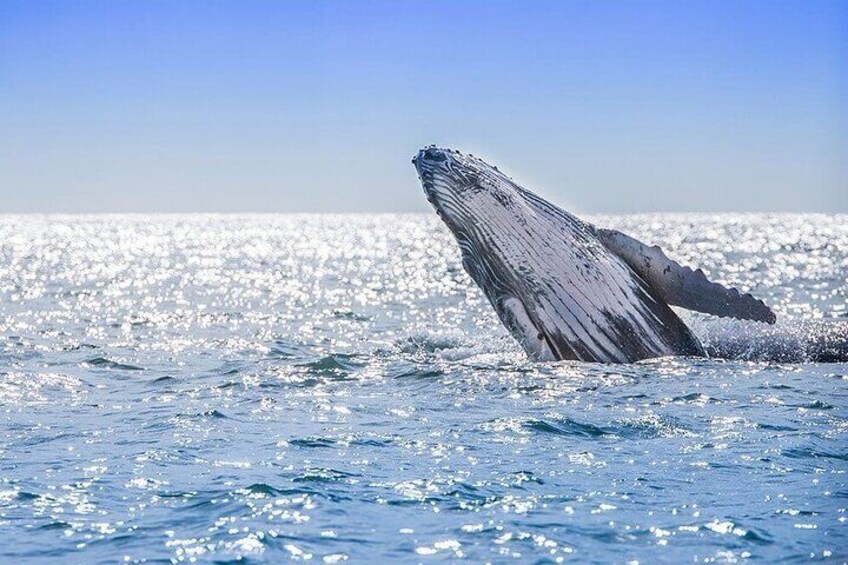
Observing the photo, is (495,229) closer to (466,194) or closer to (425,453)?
(466,194)

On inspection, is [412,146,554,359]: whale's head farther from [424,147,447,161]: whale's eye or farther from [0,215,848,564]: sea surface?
[0,215,848,564]: sea surface

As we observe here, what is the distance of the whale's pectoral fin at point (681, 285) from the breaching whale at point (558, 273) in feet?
0.04

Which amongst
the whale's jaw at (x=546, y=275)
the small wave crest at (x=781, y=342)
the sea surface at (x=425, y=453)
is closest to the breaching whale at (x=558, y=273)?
the whale's jaw at (x=546, y=275)

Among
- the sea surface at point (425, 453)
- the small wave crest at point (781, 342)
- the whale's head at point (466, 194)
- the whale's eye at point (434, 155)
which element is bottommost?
the sea surface at point (425, 453)

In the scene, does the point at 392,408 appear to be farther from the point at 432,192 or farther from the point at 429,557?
the point at 429,557

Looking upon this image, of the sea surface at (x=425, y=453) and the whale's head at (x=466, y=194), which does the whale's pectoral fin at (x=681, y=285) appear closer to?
the sea surface at (x=425, y=453)

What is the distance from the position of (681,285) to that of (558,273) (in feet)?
4.31

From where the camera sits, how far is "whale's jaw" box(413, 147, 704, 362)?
12.6 meters

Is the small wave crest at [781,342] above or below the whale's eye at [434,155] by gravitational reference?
below

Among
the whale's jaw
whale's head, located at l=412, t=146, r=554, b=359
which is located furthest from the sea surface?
whale's head, located at l=412, t=146, r=554, b=359

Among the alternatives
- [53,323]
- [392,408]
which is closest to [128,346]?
[53,323]

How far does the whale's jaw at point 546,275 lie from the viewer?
12.6m

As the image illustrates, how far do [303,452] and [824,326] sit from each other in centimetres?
748

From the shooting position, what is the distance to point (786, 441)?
29.5 ft
